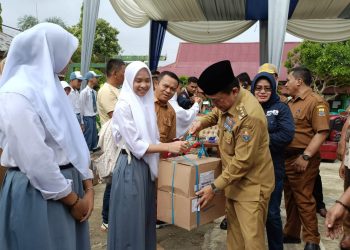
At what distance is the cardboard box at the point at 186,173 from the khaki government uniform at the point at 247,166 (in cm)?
12

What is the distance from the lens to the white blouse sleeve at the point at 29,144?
1317mm

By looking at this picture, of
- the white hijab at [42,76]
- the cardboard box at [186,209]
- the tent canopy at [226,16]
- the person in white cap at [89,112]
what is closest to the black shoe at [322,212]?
the cardboard box at [186,209]

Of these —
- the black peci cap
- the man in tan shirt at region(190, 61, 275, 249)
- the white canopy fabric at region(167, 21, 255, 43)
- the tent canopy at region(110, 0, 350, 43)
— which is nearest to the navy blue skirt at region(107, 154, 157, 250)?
the man in tan shirt at region(190, 61, 275, 249)

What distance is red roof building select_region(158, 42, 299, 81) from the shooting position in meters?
24.2

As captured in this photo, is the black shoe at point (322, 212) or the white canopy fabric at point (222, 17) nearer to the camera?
the black shoe at point (322, 212)

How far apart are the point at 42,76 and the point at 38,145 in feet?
1.03

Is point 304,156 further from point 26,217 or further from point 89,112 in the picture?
point 89,112

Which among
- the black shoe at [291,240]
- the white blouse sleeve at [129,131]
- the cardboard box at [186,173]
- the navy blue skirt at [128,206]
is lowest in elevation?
the black shoe at [291,240]

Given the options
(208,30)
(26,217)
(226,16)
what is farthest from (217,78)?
(208,30)

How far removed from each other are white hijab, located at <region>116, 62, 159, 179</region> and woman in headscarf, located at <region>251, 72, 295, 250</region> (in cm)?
90

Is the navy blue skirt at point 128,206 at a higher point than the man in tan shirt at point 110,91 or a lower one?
lower

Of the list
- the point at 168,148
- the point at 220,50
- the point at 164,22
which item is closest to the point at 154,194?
the point at 168,148

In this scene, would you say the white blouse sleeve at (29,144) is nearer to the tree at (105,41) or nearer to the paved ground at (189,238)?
the paved ground at (189,238)

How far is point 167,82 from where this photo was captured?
2.84 m
